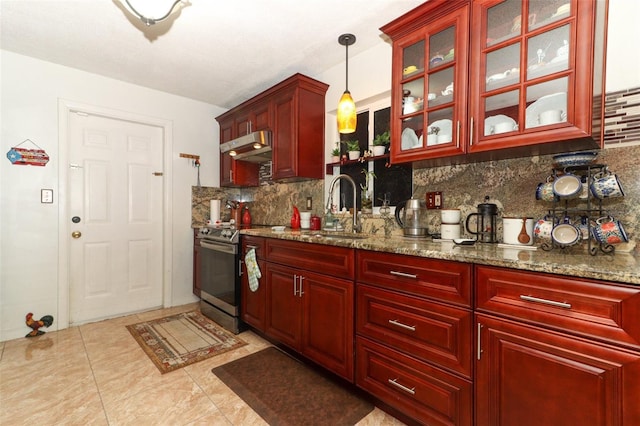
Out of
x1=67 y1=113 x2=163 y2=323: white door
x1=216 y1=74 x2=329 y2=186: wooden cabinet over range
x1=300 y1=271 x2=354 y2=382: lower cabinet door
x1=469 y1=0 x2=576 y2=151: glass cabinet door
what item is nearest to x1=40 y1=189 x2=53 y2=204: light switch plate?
x1=67 y1=113 x2=163 y2=323: white door

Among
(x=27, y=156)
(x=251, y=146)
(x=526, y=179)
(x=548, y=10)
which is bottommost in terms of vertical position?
(x=526, y=179)

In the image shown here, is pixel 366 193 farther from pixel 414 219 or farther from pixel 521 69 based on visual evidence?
pixel 521 69

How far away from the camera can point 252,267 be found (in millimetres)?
2459

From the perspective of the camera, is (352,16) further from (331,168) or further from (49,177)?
(49,177)

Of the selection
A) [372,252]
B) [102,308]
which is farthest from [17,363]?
[372,252]

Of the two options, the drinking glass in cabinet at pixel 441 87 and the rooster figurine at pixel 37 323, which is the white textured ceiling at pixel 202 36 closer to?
the drinking glass in cabinet at pixel 441 87

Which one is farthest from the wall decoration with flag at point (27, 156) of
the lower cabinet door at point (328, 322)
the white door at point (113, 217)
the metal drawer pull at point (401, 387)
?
the metal drawer pull at point (401, 387)

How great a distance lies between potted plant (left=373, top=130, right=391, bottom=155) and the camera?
236cm

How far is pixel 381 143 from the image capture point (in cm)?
239

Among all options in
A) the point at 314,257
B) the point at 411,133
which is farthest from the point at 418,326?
the point at 411,133

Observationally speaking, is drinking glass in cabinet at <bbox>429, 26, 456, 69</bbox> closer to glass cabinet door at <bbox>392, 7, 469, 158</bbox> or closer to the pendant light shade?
glass cabinet door at <bbox>392, 7, 469, 158</bbox>

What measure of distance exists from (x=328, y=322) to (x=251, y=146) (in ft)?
6.87

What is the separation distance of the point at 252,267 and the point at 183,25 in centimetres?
194

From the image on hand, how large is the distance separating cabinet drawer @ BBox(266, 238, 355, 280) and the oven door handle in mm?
462
